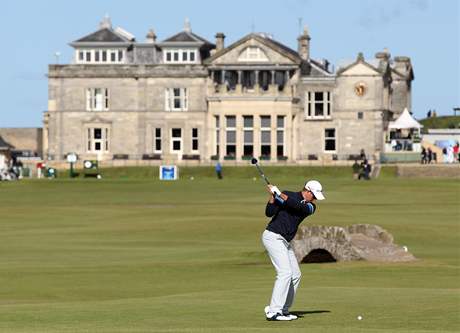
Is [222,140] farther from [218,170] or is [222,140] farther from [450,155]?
[450,155]

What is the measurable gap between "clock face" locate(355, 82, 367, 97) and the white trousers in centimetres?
10664

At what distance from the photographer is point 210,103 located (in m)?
130

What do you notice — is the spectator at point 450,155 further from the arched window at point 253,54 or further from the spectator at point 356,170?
the arched window at point 253,54

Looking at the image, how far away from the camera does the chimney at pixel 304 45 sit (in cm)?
13662

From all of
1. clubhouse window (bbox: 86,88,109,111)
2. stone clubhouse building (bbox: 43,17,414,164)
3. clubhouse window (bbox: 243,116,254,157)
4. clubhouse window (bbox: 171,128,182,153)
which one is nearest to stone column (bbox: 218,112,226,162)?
stone clubhouse building (bbox: 43,17,414,164)

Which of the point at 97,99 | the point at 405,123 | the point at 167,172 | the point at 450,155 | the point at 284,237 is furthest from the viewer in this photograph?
the point at 97,99

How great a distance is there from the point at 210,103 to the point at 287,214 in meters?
107

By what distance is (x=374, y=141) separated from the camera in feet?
423

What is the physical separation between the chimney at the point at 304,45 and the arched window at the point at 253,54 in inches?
308

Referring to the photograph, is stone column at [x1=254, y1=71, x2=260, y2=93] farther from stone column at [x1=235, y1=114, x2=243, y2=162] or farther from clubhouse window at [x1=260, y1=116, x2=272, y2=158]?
stone column at [x1=235, y1=114, x2=243, y2=162]

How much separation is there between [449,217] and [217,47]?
243 ft

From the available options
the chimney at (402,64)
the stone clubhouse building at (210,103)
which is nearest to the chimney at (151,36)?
the stone clubhouse building at (210,103)

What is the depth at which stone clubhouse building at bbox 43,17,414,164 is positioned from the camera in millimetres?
129250

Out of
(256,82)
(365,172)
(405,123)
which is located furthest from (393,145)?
(365,172)
